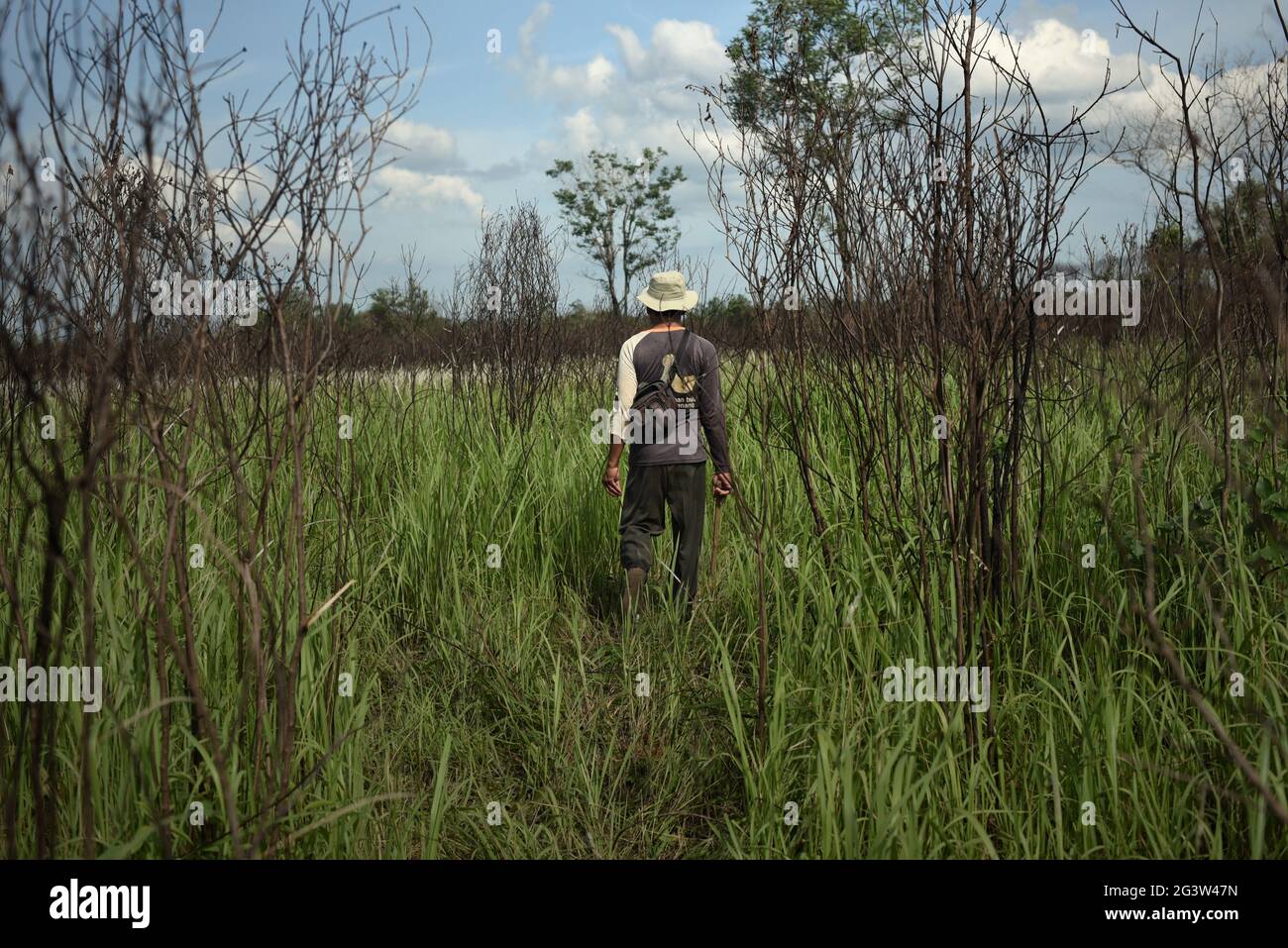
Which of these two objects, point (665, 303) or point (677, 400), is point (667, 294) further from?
point (677, 400)

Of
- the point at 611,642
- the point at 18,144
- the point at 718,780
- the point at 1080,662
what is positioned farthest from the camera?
the point at 611,642

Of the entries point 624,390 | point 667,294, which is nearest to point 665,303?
point 667,294

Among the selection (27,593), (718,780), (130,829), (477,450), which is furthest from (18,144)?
(477,450)

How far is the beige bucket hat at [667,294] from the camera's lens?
425cm

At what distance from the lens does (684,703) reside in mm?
3342

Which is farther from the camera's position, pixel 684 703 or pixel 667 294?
pixel 667 294

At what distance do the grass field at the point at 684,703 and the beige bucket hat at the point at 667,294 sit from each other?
1.07 m

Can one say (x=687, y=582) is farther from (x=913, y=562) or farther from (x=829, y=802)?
(x=829, y=802)

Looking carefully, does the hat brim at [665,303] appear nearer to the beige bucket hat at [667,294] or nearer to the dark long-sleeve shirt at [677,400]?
the beige bucket hat at [667,294]

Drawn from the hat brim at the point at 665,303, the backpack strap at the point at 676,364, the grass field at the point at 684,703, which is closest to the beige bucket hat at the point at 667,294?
the hat brim at the point at 665,303

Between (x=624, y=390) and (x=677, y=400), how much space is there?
25 cm

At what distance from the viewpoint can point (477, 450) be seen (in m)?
6.10

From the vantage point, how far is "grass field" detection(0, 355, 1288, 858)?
91.0 inches
